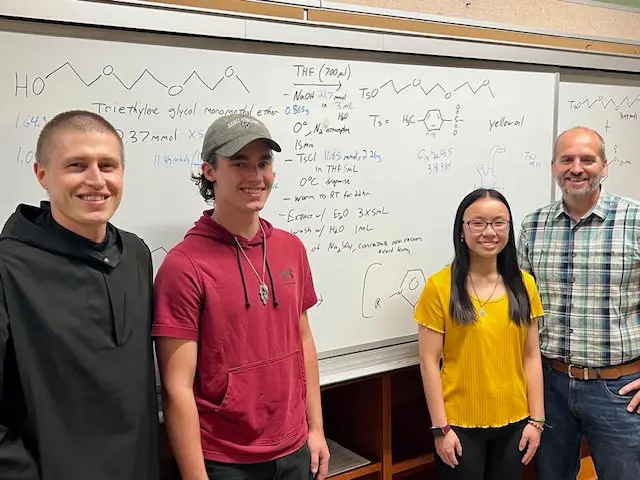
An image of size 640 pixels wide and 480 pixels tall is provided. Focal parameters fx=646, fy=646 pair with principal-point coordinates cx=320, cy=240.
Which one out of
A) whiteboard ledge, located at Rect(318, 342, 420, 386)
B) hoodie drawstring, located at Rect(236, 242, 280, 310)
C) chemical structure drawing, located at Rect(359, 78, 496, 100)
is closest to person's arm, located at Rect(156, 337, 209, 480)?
hoodie drawstring, located at Rect(236, 242, 280, 310)

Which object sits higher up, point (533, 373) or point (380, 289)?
point (380, 289)

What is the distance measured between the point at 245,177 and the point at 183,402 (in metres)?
0.50

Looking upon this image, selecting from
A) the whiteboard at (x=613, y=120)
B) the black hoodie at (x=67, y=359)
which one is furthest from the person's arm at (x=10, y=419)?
the whiteboard at (x=613, y=120)

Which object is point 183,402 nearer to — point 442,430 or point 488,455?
point 442,430

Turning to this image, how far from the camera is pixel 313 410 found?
164 centimetres

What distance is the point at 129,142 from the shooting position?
5.24 ft

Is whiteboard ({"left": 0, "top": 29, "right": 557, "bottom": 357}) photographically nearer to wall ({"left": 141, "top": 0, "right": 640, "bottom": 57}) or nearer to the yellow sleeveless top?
wall ({"left": 141, "top": 0, "right": 640, "bottom": 57})

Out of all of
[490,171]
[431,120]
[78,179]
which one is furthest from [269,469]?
[490,171]

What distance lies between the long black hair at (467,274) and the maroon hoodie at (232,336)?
58cm

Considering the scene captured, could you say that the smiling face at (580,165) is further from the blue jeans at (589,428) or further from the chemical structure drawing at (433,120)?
the blue jeans at (589,428)

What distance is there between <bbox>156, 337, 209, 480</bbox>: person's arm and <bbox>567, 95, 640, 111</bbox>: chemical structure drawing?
189 cm

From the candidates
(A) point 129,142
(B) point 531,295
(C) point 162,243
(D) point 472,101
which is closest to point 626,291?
(B) point 531,295

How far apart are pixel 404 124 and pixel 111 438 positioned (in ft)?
4.27

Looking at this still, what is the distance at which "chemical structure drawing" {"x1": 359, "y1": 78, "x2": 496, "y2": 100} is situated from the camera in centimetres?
199
